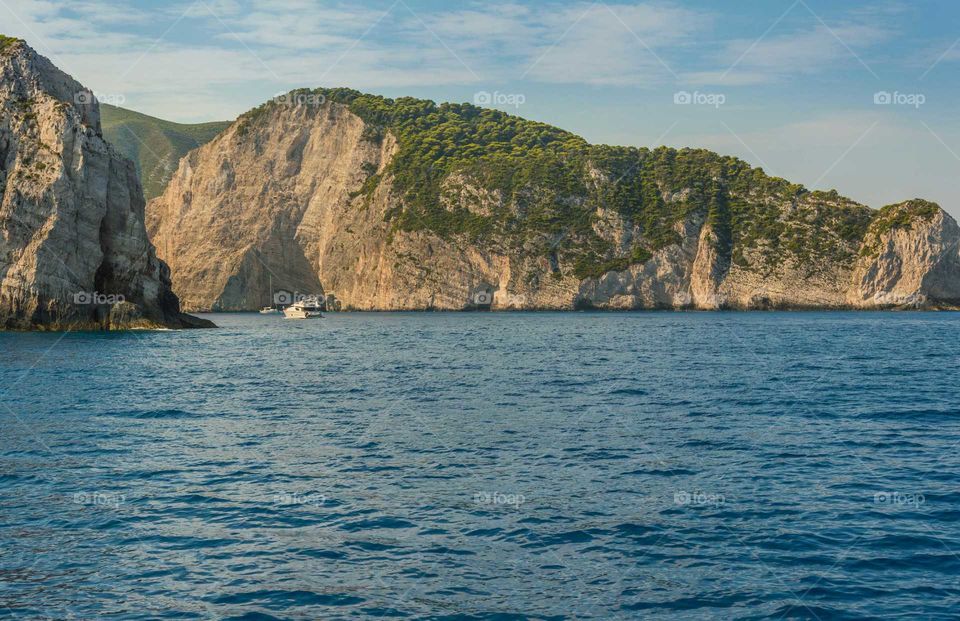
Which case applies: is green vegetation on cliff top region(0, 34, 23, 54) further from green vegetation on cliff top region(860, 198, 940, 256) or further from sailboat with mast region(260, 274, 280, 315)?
green vegetation on cliff top region(860, 198, 940, 256)

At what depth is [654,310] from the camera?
6845 inches

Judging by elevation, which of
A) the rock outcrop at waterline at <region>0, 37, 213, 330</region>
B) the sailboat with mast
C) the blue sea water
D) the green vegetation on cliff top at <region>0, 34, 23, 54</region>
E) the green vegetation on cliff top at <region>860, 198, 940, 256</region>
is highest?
the green vegetation on cliff top at <region>0, 34, 23, 54</region>

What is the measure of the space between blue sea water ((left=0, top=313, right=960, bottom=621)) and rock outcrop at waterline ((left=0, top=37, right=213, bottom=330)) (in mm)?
46077

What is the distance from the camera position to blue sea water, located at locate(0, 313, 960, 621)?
1322 centimetres

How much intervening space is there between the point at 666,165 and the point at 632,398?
564ft

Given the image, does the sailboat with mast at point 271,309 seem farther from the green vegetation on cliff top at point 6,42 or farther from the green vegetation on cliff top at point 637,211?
the green vegetation on cliff top at point 6,42

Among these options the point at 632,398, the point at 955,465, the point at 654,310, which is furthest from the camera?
the point at 654,310

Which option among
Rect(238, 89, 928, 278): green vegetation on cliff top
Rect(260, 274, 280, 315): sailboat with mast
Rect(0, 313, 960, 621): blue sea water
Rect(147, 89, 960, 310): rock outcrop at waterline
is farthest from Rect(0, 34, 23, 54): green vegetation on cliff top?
Rect(238, 89, 928, 278): green vegetation on cliff top

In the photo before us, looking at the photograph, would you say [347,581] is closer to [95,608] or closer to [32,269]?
[95,608]

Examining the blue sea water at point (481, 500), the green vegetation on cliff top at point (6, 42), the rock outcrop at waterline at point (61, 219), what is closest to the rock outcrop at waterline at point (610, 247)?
the rock outcrop at waterline at point (61, 219)

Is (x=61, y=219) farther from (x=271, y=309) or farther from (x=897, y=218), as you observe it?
(x=897, y=218)

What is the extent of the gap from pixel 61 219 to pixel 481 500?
7992 centimetres

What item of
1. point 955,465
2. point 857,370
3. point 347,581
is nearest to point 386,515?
point 347,581

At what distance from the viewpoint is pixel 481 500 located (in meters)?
18.7
